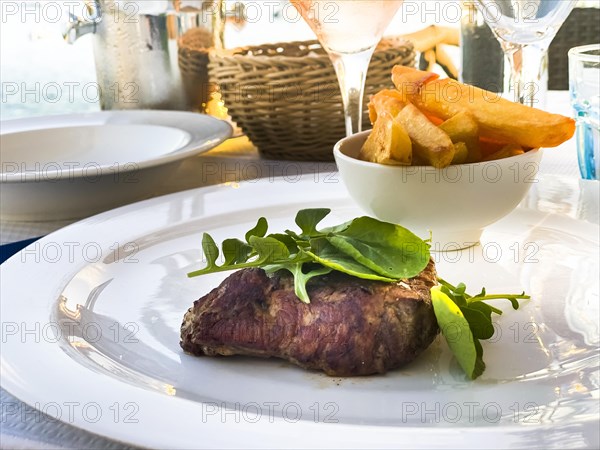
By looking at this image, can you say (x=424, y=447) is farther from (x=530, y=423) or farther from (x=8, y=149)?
(x=8, y=149)

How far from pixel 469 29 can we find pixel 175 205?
0.82 meters

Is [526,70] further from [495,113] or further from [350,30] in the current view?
[495,113]

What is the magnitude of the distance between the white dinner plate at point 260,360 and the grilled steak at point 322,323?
13 mm

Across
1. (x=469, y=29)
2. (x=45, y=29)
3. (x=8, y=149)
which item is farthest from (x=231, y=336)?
(x=45, y=29)

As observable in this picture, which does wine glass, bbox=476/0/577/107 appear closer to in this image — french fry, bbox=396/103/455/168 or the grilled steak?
french fry, bbox=396/103/455/168

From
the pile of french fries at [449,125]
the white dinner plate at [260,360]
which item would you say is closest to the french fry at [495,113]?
the pile of french fries at [449,125]

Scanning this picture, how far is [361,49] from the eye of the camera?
1.21 metres

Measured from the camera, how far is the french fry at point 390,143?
84 cm

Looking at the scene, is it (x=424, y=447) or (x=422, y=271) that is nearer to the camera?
(x=424, y=447)

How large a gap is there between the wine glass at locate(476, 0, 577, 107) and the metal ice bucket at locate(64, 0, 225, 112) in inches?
27.8

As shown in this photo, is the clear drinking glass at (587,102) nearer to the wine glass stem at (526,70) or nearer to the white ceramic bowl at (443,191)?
the wine glass stem at (526,70)

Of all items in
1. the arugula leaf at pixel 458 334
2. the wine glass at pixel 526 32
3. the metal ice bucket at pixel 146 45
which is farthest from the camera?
the metal ice bucket at pixel 146 45

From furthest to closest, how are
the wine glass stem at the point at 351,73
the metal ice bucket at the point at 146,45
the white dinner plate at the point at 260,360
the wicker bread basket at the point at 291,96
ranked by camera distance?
the metal ice bucket at the point at 146,45, the wicker bread basket at the point at 291,96, the wine glass stem at the point at 351,73, the white dinner plate at the point at 260,360

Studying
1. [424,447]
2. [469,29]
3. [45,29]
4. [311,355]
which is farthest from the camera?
[45,29]
